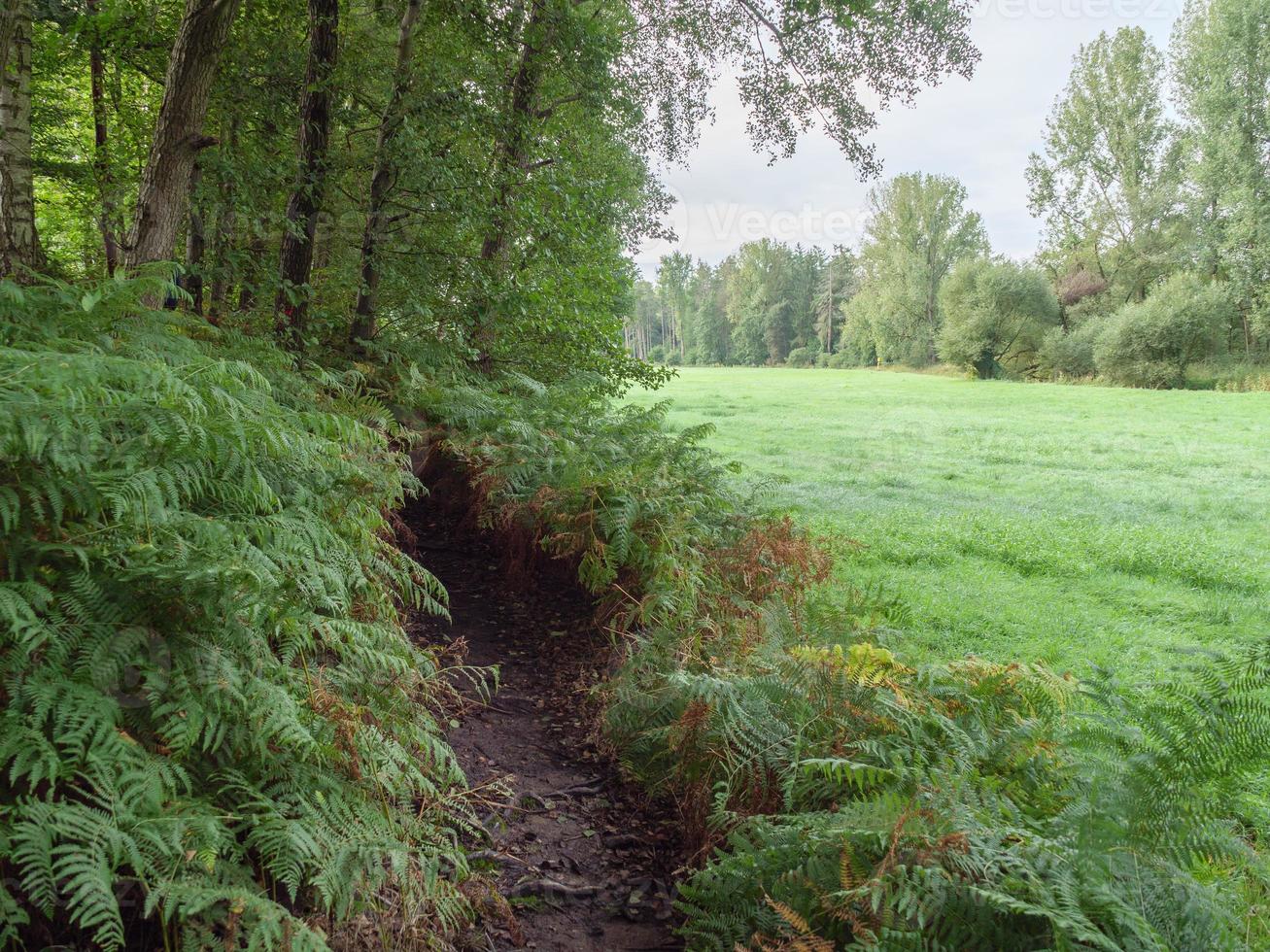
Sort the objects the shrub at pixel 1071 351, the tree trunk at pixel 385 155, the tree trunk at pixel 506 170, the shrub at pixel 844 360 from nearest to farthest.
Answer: the tree trunk at pixel 385 155 → the tree trunk at pixel 506 170 → the shrub at pixel 1071 351 → the shrub at pixel 844 360

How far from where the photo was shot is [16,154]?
15.4 ft

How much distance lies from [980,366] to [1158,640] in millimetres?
36612

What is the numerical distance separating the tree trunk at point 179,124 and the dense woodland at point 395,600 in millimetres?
26

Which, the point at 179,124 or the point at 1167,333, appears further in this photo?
the point at 1167,333

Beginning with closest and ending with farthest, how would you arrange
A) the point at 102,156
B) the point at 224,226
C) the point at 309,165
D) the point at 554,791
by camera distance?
the point at 554,791, the point at 309,165, the point at 224,226, the point at 102,156

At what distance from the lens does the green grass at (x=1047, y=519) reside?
562 cm

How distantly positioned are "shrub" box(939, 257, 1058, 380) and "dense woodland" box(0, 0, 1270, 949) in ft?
102

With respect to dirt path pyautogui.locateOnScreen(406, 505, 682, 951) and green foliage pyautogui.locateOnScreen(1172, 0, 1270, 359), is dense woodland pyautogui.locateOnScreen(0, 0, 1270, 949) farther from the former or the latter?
green foliage pyautogui.locateOnScreen(1172, 0, 1270, 359)

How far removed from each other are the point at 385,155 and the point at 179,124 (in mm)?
1905

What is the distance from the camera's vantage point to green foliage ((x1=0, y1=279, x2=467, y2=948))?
1583 mm

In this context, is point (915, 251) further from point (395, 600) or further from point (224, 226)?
point (395, 600)

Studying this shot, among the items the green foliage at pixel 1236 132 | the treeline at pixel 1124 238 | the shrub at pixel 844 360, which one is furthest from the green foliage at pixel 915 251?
the green foliage at pixel 1236 132

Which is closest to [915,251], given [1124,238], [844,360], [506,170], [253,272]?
[844,360]

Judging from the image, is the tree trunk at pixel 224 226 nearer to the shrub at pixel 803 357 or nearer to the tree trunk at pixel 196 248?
the tree trunk at pixel 196 248
